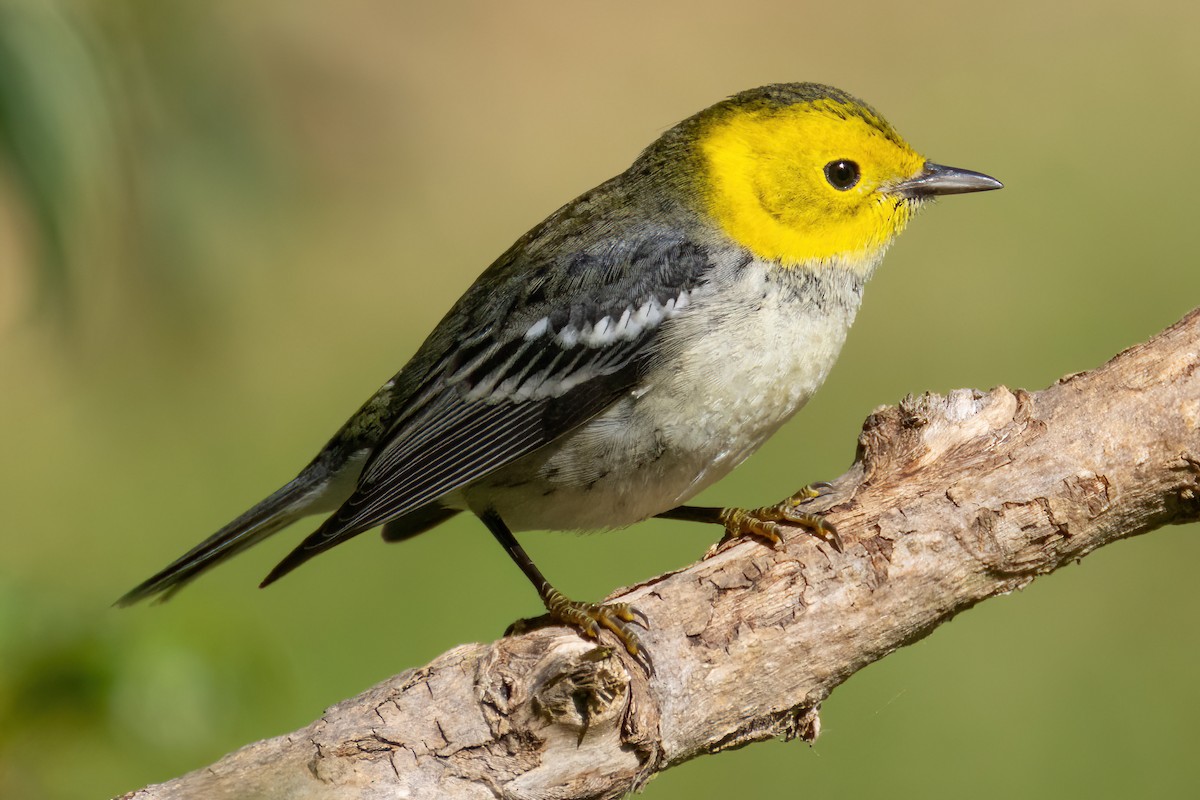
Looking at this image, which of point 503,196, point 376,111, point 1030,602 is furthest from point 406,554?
point 376,111

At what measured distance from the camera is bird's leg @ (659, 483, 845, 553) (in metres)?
3.26

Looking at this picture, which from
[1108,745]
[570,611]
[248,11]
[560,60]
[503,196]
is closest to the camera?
[570,611]

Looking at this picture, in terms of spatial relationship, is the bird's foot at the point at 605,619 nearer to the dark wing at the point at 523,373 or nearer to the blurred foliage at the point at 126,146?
the dark wing at the point at 523,373

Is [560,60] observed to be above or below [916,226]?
above

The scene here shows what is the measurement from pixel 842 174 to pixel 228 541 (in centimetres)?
207

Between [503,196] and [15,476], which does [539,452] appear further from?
[503,196]

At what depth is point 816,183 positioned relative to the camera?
3807 millimetres

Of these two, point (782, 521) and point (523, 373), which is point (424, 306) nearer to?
point (523, 373)

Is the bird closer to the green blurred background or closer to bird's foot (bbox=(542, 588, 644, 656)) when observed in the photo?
bird's foot (bbox=(542, 588, 644, 656))

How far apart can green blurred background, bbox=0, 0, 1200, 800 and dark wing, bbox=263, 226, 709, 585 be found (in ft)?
1.89

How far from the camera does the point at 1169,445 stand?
10.2 ft

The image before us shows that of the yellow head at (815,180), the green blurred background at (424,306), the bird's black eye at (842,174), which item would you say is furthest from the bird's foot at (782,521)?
the green blurred background at (424,306)

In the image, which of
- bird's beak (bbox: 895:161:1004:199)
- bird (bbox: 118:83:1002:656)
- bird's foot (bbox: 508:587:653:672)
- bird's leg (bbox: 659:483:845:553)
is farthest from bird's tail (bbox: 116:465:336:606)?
bird's beak (bbox: 895:161:1004:199)

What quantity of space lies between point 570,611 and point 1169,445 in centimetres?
151
